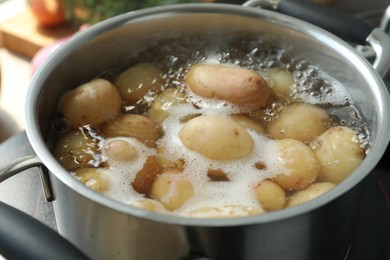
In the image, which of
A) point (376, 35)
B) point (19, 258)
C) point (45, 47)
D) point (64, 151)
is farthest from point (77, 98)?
point (45, 47)

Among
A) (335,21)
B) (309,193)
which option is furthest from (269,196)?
(335,21)

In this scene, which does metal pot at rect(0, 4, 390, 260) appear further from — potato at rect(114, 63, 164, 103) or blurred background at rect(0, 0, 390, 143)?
blurred background at rect(0, 0, 390, 143)

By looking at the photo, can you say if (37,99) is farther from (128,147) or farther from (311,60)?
(311,60)

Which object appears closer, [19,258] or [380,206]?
[19,258]

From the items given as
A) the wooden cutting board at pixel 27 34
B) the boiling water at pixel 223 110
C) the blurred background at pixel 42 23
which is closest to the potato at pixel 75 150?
the boiling water at pixel 223 110

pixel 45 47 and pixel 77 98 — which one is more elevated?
pixel 77 98

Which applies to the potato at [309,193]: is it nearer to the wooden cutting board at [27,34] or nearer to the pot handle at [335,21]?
the pot handle at [335,21]
